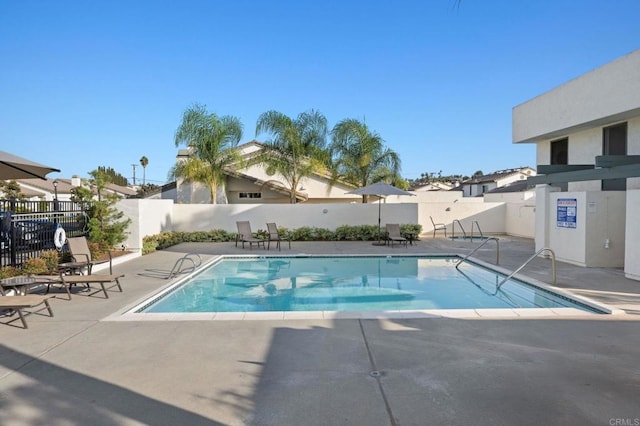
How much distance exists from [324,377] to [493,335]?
2.64m

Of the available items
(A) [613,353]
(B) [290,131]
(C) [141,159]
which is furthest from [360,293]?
(C) [141,159]

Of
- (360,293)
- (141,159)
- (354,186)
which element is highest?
(141,159)

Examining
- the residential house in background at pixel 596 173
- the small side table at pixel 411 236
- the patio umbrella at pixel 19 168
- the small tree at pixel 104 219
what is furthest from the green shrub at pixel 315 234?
the patio umbrella at pixel 19 168

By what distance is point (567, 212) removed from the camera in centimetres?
1148

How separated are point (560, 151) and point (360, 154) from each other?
30.4 ft

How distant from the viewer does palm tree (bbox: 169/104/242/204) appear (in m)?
19.7

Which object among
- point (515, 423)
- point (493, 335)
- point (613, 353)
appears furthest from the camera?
point (493, 335)

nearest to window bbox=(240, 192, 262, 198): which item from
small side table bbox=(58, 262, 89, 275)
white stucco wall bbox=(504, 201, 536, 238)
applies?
white stucco wall bbox=(504, 201, 536, 238)

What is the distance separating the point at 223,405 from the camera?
3.61m

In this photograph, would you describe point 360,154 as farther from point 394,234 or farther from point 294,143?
point 394,234

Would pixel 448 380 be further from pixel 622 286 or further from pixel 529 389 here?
pixel 622 286

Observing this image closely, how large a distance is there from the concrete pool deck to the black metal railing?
3.62 m

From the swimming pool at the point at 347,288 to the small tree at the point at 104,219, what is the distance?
10.3ft

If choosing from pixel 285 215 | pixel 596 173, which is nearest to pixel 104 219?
pixel 285 215
